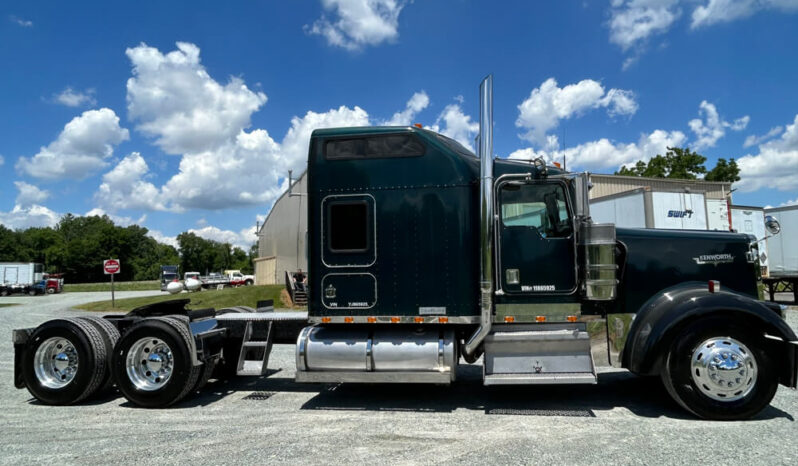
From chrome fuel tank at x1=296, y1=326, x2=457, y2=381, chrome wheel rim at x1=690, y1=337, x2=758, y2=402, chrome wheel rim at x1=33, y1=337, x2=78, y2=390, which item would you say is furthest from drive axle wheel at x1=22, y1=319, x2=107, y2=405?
chrome wheel rim at x1=690, y1=337, x2=758, y2=402

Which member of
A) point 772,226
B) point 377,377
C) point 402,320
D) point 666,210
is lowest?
point 377,377

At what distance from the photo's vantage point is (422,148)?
6023mm

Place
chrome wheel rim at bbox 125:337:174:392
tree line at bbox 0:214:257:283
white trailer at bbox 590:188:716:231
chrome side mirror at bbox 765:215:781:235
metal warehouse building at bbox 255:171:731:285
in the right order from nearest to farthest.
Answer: chrome wheel rim at bbox 125:337:174:392 → chrome side mirror at bbox 765:215:781:235 → white trailer at bbox 590:188:716:231 → metal warehouse building at bbox 255:171:731:285 → tree line at bbox 0:214:257:283

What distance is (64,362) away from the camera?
6.65 m

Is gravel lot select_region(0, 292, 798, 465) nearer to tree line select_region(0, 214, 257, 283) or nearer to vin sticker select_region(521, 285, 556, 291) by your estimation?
vin sticker select_region(521, 285, 556, 291)

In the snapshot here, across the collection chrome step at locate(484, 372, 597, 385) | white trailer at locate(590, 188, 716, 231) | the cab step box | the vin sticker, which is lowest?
chrome step at locate(484, 372, 597, 385)

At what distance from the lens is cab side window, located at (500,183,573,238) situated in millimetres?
6004

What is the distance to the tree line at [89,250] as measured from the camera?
9381 centimetres

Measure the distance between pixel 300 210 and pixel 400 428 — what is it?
23356 millimetres

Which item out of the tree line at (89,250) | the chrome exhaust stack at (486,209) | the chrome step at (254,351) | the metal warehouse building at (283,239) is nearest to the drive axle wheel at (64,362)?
the chrome step at (254,351)

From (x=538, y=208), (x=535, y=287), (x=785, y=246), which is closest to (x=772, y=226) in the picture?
(x=538, y=208)

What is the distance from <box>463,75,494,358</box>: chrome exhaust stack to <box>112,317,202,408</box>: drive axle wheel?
3.57 metres

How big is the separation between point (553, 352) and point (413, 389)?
224 centimetres

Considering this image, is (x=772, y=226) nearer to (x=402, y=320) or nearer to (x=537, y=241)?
(x=537, y=241)
